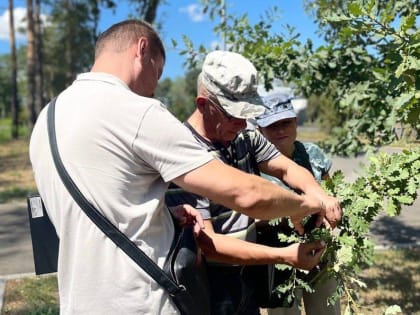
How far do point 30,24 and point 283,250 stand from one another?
885 inches

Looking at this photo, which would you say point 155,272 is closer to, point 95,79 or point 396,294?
point 95,79

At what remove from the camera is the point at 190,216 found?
1.78 metres

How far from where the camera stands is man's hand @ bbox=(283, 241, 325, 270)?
2.00m

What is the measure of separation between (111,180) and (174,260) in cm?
32

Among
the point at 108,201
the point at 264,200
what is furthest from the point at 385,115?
the point at 108,201

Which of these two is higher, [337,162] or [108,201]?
[108,201]

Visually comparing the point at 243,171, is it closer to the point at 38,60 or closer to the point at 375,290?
the point at 375,290

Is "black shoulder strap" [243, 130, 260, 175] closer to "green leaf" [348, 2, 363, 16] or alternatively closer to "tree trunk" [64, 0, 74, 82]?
"green leaf" [348, 2, 363, 16]

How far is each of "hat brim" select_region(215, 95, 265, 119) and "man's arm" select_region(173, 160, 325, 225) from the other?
33cm

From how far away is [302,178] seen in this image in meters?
2.16

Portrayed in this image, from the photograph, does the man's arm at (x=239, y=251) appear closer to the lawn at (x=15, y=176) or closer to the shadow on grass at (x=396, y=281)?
the shadow on grass at (x=396, y=281)

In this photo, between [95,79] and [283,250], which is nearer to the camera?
[95,79]

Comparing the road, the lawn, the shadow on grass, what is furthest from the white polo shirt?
the lawn

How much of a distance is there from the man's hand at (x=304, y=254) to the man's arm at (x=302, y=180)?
0.11 m
